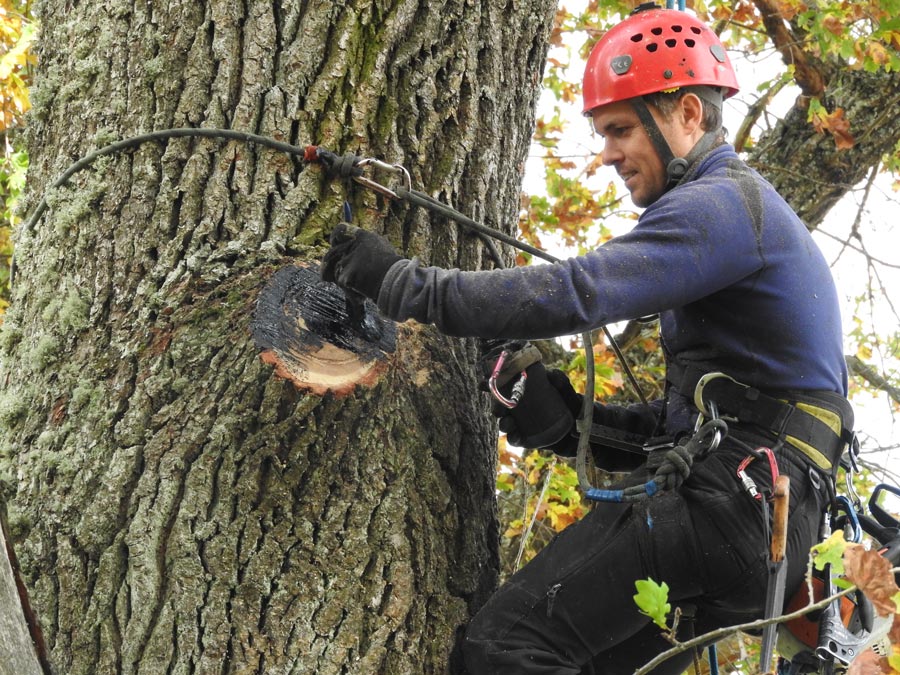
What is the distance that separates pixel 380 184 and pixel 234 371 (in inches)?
23.7

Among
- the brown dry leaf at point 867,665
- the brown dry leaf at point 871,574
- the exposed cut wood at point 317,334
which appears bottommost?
the brown dry leaf at point 867,665

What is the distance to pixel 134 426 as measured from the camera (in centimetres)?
227

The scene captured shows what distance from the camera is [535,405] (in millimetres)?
2674

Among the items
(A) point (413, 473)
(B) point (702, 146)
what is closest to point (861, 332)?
(B) point (702, 146)

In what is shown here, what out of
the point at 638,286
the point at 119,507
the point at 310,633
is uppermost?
the point at 638,286

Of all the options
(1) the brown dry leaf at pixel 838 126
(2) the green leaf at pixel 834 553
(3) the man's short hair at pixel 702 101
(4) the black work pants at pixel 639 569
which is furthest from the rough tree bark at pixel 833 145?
(2) the green leaf at pixel 834 553

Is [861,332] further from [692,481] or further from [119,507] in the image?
[119,507]

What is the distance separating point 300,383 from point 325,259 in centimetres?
29

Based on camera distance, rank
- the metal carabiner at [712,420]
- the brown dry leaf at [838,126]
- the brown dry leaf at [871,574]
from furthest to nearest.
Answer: the brown dry leaf at [838,126]
the metal carabiner at [712,420]
the brown dry leaf at [871,574]

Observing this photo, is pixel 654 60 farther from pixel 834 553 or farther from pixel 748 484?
pixel 834 553

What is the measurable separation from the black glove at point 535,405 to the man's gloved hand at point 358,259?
464mm

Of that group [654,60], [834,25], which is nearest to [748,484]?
[654,60]

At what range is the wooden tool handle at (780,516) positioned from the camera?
194 cm

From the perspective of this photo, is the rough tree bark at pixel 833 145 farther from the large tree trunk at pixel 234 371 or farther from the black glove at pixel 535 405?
the large tree trunk at pixel 234 371
